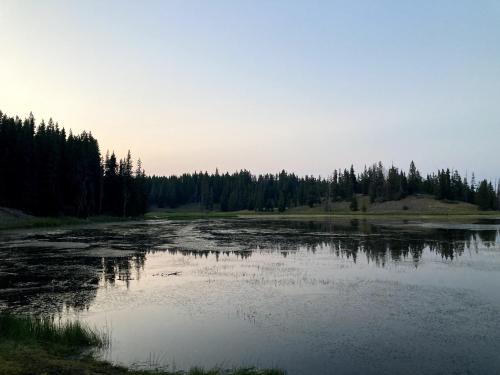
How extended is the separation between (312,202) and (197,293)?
171m

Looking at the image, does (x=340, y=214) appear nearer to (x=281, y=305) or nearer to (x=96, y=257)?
(x=96, y=257)

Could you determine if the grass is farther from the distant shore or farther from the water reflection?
the distant shore

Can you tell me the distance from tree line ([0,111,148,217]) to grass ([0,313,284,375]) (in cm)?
7041

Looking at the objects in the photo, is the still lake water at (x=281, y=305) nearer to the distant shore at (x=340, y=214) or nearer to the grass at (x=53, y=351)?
the grass at (x=53, y=351)

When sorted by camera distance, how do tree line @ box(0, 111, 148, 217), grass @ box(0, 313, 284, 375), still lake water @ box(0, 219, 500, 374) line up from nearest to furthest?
grass @ box(0, 313, 284, 375) → still lake water @ box(0, 219, 500, 374) → tree line @ box(0, 111, 148, 217)

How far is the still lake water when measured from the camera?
12891mm

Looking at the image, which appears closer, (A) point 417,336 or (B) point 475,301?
(A) point 417,336

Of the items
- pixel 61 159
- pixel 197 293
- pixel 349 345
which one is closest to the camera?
pixel 349 345

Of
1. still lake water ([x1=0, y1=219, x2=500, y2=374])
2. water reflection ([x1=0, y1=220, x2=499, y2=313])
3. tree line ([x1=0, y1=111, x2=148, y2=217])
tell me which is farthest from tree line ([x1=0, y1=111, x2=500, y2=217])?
still lake water ([x1=0, y1=219, x2=500, y2=374])

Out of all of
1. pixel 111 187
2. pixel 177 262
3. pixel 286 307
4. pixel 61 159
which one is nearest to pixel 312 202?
pixel 111 187

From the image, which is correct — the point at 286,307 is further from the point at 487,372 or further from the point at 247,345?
the point at 487,372

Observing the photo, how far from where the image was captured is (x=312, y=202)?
190250mm

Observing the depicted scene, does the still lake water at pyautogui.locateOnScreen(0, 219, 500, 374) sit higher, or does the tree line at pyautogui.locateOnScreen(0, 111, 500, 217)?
the tree line at pyautogui.locateOnScreen(0, 111, 500, 217)

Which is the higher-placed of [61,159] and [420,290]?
[61,159]
